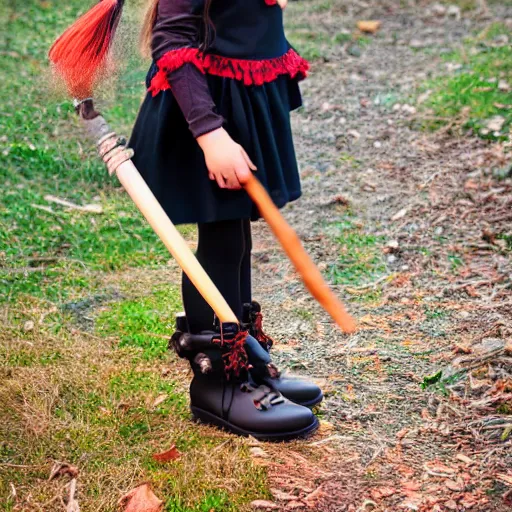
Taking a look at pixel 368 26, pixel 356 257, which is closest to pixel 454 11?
pixel 368 26

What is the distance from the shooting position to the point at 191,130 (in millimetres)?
1930

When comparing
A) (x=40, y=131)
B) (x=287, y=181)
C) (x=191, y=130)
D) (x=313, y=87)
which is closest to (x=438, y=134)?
(x=313, y=87)

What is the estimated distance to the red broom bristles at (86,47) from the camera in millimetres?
2080

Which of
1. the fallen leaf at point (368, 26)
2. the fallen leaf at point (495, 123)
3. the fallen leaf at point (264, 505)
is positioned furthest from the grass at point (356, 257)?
the fallen leaf at point (368, 26)

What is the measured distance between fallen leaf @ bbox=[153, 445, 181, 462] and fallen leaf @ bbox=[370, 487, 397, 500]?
0.50 meters

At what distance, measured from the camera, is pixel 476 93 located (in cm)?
475

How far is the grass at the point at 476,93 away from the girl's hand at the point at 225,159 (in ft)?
8.69

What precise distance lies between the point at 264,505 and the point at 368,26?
5.01 m

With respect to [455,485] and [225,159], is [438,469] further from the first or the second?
[225,159]

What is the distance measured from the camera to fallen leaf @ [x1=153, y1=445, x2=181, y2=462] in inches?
85.4

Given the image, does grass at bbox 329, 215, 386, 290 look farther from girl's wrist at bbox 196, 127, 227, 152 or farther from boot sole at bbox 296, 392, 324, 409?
girl's wrist at bbox 196, 127, 227, 152

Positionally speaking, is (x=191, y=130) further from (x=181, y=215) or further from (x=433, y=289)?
(x=433, y=289)

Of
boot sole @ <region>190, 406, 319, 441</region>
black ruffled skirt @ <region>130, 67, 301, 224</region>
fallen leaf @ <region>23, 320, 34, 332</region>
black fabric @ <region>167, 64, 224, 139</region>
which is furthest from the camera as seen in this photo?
fallen leaf @ <region>23, 320, 34, 332</region>

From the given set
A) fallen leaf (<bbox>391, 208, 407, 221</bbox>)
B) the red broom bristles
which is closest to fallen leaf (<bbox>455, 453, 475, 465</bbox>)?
the red broom bristles
